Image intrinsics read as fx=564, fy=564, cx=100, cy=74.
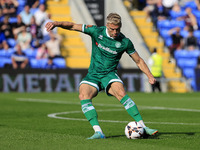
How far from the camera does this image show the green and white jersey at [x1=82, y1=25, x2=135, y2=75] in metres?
8.22

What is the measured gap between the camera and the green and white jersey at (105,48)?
8219mm

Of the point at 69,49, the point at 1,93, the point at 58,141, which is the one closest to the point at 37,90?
the point at 1,93

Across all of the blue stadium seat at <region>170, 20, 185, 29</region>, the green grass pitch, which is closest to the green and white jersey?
the green grass pitch

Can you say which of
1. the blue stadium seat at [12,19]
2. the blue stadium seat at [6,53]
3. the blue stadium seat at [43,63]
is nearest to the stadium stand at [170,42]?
the blue stadium seat at [43,63]

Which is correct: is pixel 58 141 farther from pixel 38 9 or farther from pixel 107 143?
pixel 38 9

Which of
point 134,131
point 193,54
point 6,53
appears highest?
point 134,131

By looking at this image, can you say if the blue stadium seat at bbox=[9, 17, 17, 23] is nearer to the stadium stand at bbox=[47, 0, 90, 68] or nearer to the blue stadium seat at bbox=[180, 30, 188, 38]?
the stadium stand at bbox=[47, 0, 90, 68]

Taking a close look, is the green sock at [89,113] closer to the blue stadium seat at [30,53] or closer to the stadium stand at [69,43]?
the blue stadium seat at [30,53]

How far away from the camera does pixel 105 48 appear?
8.23 metres

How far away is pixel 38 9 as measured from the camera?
26094mm

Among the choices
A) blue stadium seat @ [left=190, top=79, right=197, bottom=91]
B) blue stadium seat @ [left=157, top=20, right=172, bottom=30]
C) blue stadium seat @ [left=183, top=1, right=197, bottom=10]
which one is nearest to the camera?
blue stadium seat @ [left=190, top=79, right=197, bottom=91]

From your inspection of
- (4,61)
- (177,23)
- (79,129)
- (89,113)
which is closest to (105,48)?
(89,113)

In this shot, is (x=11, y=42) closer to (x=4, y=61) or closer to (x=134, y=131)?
(x=4, y=61)

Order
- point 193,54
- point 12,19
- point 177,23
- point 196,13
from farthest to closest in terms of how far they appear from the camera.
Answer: point 196,13 < point 177,23 < point 193,54 < point 12,19
